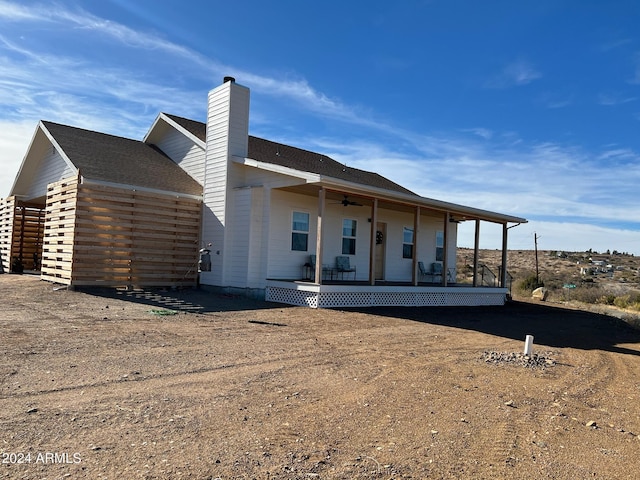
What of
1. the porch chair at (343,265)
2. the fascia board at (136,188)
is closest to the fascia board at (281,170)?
the fascia board at (136,188)

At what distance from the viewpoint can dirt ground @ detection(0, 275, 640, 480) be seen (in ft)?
11.4

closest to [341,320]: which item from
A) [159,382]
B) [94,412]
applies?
[159,382]

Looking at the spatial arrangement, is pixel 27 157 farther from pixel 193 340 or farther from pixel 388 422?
pixel 388 422

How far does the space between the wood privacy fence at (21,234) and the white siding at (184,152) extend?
5.32 meters

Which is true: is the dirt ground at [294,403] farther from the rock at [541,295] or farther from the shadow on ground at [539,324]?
the rock at [541,295]

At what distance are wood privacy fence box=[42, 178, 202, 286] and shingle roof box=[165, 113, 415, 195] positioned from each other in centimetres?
290

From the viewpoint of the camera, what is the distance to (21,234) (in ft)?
59.8

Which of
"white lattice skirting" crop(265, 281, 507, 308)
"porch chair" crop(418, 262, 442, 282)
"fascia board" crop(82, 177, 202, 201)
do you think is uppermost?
"fascia board" crop(82, 177, 202, 201)

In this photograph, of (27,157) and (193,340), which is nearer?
(193,340)

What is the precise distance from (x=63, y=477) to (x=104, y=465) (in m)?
0.25

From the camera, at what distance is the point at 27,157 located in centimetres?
1767

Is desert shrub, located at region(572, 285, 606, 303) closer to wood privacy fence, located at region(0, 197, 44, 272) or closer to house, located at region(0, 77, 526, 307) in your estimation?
house, located at region(0, 77, 526, 307)

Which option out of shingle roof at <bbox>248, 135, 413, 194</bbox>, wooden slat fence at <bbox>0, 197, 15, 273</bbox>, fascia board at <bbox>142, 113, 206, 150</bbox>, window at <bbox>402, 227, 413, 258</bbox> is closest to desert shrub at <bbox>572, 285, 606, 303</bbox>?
shingle roof at <bbox>248, 135, 413, 194</bbox>

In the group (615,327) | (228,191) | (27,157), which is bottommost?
(615,327)
